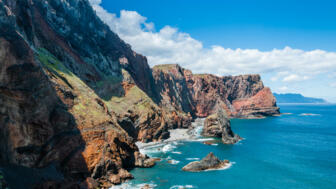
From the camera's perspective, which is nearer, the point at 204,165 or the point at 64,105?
the point at 64,105

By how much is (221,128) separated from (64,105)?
264 ft

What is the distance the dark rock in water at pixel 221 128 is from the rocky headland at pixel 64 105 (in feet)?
83.8

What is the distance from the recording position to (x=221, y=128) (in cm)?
11481

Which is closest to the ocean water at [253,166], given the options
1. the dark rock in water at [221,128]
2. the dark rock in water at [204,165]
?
the dark rock in water at [204,165]

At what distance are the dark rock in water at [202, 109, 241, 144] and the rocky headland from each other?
25.5 meters

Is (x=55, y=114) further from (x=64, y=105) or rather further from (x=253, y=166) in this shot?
(x=253, y=166)

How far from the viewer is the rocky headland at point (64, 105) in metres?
39.2

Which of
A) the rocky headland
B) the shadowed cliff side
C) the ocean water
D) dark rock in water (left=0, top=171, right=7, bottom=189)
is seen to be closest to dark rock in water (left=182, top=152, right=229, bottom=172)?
the ocean water

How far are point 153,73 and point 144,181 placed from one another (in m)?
124

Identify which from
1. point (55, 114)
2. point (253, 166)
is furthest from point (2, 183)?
point (253, 166)

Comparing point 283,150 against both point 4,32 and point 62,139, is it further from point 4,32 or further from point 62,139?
point 4,32

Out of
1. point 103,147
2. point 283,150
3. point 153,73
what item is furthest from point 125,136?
point 153,73

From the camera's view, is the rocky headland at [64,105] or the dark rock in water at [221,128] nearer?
the rocky headland at [64,105]

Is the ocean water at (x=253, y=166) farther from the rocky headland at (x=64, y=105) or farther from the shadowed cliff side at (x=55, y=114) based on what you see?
the rocky headland at (x=64, y=105)
